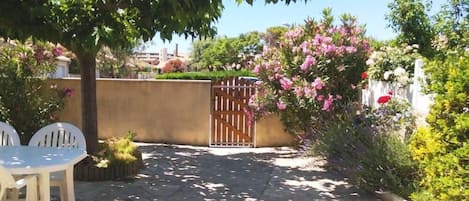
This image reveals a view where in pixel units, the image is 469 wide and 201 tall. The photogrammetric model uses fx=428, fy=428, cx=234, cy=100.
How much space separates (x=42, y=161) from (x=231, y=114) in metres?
6.32

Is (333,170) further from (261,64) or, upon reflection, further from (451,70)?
(451,70)

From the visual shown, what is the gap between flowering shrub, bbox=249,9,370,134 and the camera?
8609mm

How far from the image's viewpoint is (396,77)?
7.28 m

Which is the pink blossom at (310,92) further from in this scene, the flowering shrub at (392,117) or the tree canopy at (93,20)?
the tree canopy at (93,20)

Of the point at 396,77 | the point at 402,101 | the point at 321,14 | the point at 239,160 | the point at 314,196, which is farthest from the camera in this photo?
the point at 321,14

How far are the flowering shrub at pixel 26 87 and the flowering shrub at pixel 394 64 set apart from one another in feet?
21.5

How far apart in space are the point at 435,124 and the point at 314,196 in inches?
86.2

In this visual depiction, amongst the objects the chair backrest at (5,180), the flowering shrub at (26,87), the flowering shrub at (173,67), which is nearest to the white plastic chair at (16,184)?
the chair backrest at (5,180)

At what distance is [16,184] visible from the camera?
150 inches

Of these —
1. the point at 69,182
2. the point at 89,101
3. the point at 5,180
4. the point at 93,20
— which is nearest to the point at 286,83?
the point at 89,101

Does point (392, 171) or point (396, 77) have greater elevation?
point (396, 77)

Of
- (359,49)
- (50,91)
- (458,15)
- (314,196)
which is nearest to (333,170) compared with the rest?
(314,196)

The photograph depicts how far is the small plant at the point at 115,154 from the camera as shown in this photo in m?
6.73

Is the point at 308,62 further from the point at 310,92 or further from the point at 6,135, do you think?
the point at 6,135
